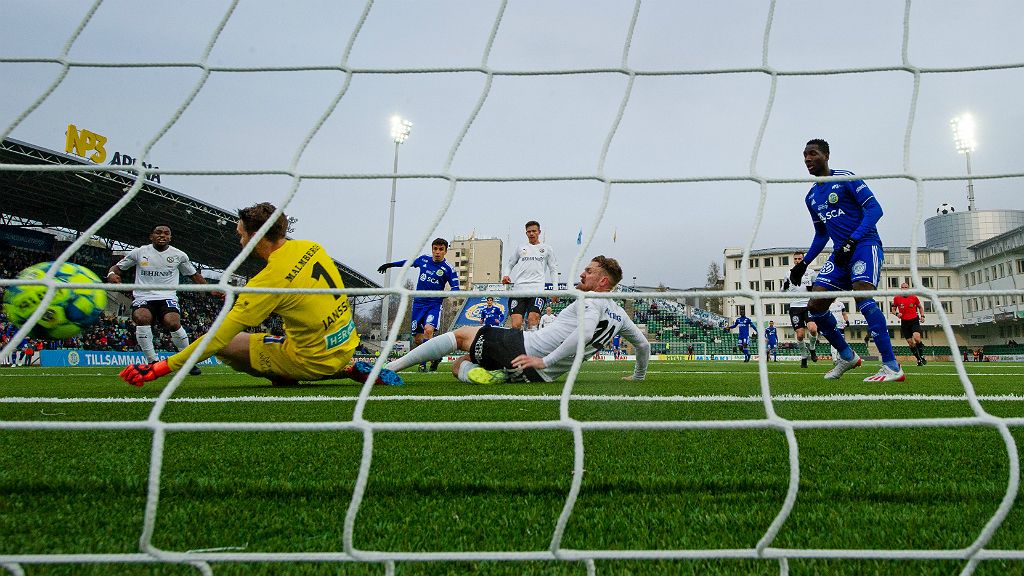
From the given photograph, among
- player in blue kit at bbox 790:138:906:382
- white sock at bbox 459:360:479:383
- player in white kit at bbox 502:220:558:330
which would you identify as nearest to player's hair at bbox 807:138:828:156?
player in blue kit at bbox 790:138:906:382

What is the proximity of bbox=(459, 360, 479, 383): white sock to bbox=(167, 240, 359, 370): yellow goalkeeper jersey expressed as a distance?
3.55 ft

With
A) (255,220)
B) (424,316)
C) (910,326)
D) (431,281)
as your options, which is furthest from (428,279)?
(910,326)

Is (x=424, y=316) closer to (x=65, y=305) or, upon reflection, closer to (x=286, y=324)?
(x=286, y=324)

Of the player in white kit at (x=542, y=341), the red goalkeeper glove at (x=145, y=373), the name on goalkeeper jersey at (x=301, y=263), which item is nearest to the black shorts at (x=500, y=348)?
the player in white kit at (x=542, y=341)

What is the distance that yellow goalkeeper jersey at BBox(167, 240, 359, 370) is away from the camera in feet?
11.5

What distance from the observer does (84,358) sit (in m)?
15.0

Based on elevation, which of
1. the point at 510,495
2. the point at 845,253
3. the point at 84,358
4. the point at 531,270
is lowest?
the point at 84,358

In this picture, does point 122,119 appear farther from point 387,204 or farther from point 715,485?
point 715,485

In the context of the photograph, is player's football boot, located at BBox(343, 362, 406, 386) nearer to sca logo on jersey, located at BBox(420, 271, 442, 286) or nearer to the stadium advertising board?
sca logo on jersey, located at BBox(420, 271, 442, 286)

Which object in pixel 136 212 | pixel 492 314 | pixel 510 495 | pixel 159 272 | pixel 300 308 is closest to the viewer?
pixel 510 495

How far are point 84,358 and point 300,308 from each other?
14647mm

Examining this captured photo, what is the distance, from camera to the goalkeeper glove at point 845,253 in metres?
4.75

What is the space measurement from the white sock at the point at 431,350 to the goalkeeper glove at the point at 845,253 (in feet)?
10.7

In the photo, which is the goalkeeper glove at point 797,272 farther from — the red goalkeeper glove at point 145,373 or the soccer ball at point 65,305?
the soccer ball at point 65,305
